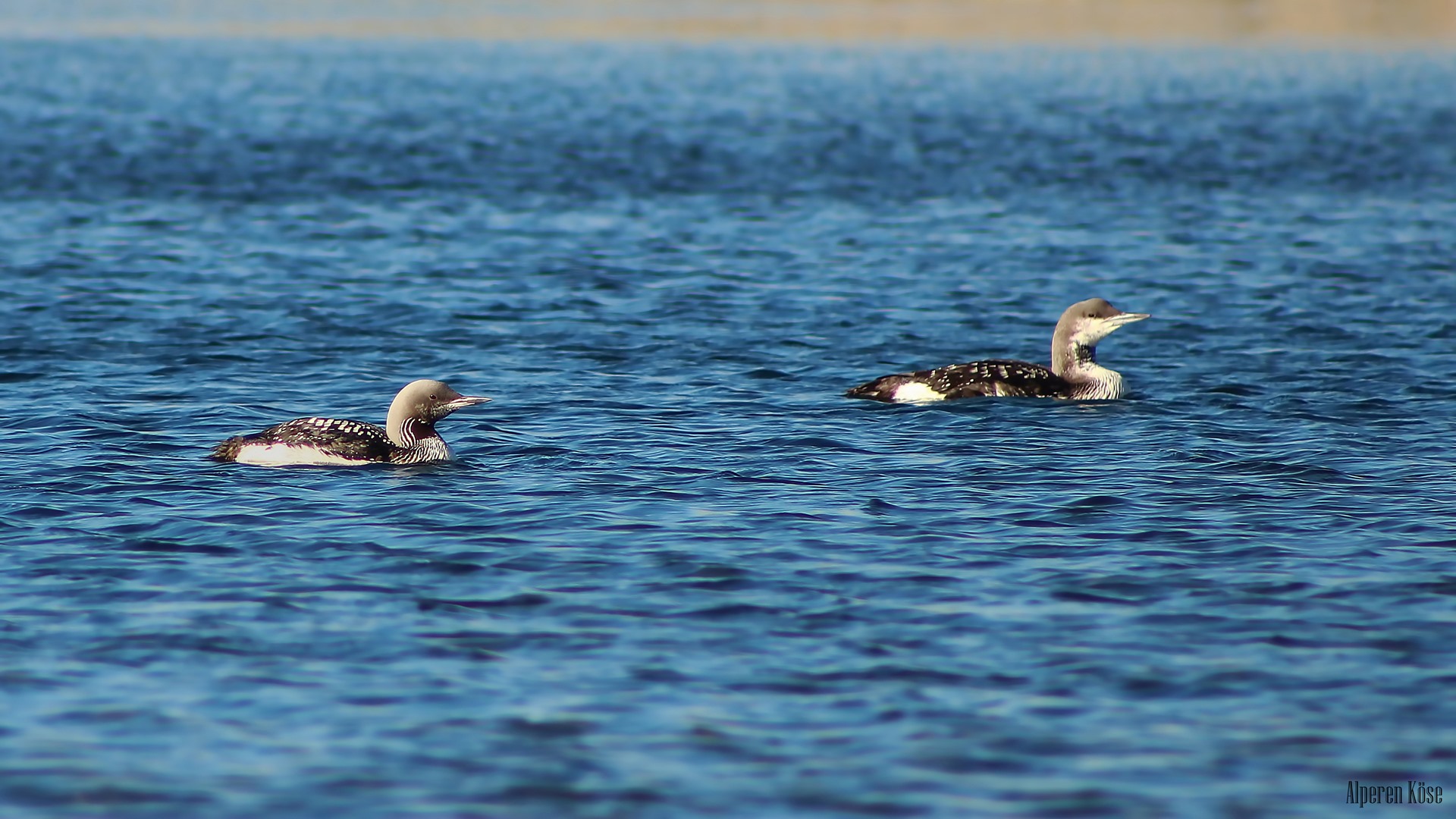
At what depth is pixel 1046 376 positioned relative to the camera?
18234 mm

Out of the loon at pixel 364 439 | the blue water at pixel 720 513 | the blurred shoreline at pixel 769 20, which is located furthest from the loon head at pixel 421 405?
the blurred shoreline at pixel 769 20

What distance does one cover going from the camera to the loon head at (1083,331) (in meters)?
18.4

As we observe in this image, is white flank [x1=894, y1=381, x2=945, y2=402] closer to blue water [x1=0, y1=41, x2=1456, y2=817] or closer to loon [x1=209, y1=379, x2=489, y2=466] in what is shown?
blue water [x1=0, y1=41, x2=1456, y2=817]

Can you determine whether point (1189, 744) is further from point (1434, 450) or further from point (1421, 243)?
point (1421, 243)

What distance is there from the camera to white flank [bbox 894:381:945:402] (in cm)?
1748

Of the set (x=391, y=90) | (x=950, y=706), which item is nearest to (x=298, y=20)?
(x=391, y=90)

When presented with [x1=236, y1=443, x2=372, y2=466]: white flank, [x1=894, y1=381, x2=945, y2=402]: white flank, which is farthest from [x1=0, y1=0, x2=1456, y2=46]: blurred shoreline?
[x1=236, y1=443, x2=372, y2=466]: white flank

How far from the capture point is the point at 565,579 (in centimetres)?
1165

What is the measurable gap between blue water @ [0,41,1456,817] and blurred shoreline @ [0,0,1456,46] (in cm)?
5438

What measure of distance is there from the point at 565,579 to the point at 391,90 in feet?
166

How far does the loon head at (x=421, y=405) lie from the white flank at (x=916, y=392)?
443cm

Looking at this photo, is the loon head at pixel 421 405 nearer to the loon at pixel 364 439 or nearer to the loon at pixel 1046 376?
the loon at pixel 364 439

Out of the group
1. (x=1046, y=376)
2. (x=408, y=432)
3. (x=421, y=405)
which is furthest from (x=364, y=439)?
(x=1046, y=376)

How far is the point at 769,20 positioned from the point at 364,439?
85854mm
